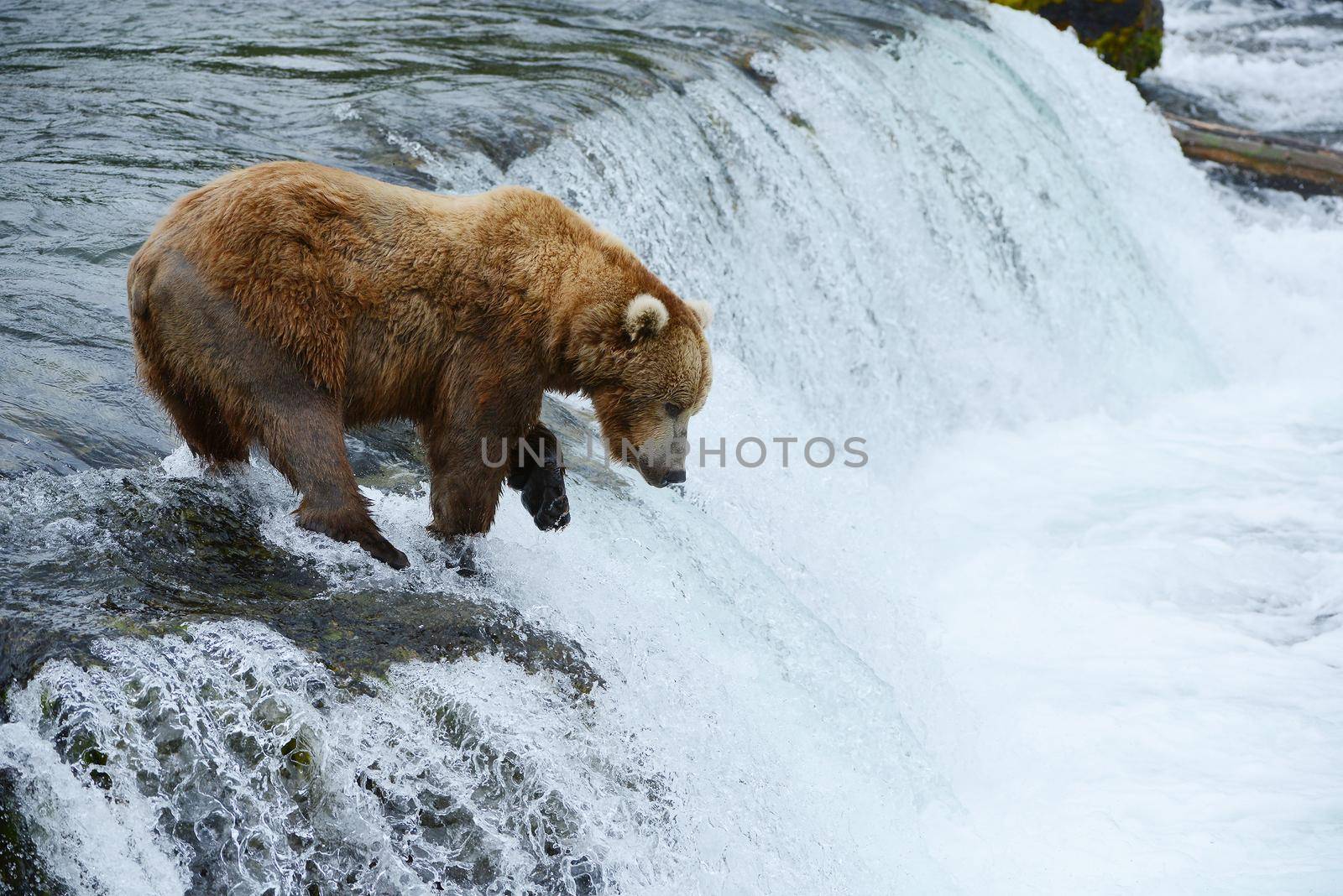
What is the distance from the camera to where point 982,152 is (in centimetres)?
1032

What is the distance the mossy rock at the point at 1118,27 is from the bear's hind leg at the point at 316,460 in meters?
13.7

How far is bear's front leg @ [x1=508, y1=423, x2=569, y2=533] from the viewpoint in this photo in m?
4.41

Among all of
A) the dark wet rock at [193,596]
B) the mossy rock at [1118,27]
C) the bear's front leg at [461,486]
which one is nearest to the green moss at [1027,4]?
the mossy rock at [1118,27]

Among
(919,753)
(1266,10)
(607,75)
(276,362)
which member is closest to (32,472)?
(276,362)

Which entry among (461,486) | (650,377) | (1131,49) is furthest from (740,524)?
(1131,49)

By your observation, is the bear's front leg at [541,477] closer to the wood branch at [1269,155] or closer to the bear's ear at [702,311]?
the bear's ear at [702,311]

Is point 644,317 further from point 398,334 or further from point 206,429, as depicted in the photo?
A: point 206,429

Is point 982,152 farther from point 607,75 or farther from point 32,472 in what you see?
point 32,472

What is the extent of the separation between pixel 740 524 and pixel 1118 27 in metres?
12.5

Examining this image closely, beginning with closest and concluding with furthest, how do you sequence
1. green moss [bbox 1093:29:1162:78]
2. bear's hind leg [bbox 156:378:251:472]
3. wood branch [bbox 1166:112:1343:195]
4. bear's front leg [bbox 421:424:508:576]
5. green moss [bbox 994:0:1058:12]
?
bear's hind leg [bbox 156:378:251:472]
bear's front leg [bbox 421:424:508:576]
wood branch [bbox 1166:112:1343:195]
green moss [bbox 994:0:1058:12]
green moss [bbox 1093:29:1162:78]

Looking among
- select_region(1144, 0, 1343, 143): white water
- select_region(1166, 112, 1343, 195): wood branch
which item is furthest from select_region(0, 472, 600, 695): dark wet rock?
select_region(1144, 0, 1343, 143): white water

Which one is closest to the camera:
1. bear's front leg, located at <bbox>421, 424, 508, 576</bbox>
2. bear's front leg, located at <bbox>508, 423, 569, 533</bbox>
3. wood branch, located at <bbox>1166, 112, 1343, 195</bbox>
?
bear's front leg, located at <bbox>421, 424, 508, 576</bbox>

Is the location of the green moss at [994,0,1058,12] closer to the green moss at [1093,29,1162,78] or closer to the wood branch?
the green moss at [1093,29,1162,78]

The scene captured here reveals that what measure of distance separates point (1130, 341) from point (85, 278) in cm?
785
